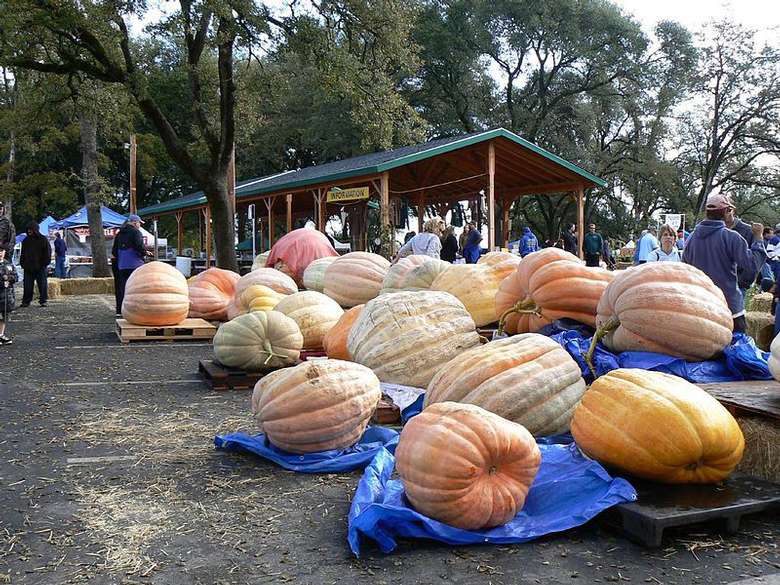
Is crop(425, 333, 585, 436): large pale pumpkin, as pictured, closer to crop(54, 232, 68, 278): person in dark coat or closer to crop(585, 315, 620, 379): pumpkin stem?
crop(585, 315, 620, 379): pumpkin stem

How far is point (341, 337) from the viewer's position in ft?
19.8

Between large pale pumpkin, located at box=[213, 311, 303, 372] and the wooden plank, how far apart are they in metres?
3.50

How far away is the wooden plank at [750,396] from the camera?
10.9 ft

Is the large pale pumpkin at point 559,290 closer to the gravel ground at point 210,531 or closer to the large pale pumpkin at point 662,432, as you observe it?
the large pale pumpkin at point 662,432

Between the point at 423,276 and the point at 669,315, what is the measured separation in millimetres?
2880

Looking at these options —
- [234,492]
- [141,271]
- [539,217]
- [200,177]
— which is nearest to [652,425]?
[234,492]

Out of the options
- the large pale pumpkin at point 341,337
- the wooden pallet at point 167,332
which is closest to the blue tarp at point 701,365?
the large pale pumpkin at point 341,337

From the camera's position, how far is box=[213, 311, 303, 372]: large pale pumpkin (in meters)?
6.16

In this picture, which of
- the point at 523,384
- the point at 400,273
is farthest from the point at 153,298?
the point at 523,384

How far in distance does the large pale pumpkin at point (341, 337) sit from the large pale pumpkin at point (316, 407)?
184 centimetres

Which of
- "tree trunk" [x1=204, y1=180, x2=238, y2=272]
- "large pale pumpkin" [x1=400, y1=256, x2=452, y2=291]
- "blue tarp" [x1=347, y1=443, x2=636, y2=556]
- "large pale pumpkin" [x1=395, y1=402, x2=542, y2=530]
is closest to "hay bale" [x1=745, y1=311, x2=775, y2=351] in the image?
"large pale pumpkin" [x1=400, y1=256, x2=452, y2=291]

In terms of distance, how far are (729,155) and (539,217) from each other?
427 inches

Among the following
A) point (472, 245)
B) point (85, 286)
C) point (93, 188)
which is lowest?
point (85, 286)

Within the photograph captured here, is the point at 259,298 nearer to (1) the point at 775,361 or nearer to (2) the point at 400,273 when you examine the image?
(2) the point at 400,273
